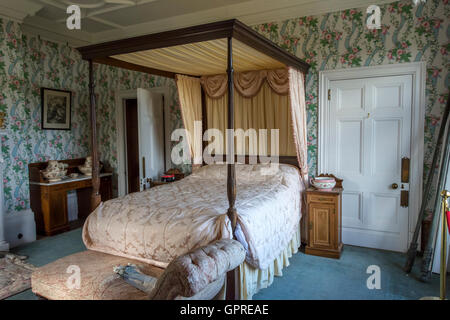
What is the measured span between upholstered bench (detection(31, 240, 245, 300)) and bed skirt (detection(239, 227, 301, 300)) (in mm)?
457

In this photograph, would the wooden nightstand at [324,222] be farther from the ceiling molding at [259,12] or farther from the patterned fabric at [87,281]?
the ceiling molding at [259,12]

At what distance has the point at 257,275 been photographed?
116 inches

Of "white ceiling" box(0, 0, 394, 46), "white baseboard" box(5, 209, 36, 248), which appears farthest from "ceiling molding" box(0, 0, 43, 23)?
"white baseboard" box(5, 209, 36, 248)

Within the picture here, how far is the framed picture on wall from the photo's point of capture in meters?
5.46

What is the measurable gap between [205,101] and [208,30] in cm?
258

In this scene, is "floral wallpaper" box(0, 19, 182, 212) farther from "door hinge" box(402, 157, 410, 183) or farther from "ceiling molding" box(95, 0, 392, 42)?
"door hinge" box(402, 157, 410, 183)

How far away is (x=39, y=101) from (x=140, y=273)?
171 inches

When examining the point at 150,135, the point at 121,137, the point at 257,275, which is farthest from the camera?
the point at 121,137
